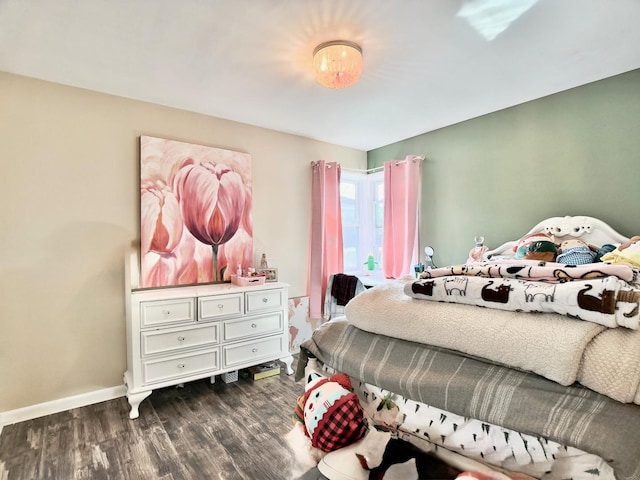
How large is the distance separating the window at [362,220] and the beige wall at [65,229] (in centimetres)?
215

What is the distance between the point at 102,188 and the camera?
2.55m

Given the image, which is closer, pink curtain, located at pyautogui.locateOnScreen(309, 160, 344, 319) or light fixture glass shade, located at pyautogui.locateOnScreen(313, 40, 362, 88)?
light fixture glass shade, located at pyautogui.locateOnScreen(313, 40, 362, 88)

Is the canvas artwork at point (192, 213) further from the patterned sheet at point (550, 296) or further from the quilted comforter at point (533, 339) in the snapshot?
the patterned sheet at point (550, 296)

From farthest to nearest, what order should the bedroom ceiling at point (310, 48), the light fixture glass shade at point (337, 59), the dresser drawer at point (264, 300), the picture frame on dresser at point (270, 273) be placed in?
the picture frame on dresser at point (270, 273)
the dresser drawer at point (264, 300)
the light fixture glass shade at point (337, 59)
the bedroom ceiling at point (310, 48)

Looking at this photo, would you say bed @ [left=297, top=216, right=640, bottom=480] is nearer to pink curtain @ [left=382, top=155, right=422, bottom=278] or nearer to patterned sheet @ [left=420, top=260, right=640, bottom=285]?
patterned sheet @ [left=420, top=260, right=640, bottom=285]

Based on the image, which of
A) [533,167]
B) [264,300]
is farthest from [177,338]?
[533,167]

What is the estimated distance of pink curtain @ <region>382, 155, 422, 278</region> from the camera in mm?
3564

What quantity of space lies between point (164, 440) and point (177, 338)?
26.0 inches

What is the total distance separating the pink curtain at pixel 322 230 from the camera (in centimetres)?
365

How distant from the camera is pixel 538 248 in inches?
90.7

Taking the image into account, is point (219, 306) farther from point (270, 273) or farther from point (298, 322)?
point (298, 322)

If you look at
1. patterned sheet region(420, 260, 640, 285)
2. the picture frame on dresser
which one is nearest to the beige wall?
the picture frame on dresser

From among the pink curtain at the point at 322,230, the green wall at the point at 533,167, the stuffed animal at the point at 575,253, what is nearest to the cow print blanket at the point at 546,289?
the stuffed animal at the point at 575,253

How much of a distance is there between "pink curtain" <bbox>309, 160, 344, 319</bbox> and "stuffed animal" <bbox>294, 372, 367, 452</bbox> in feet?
7.56
